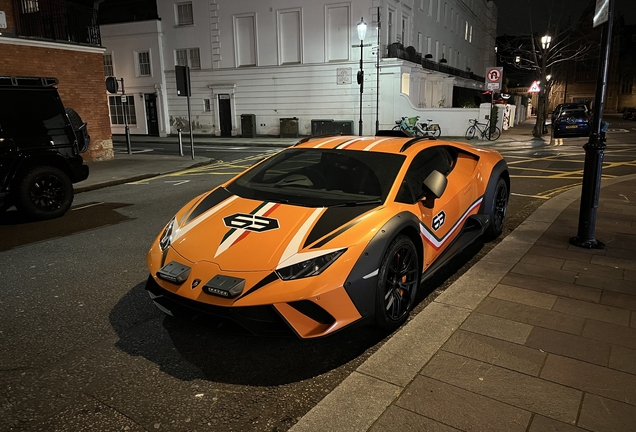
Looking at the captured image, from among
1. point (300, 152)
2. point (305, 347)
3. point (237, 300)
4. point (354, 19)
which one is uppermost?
point (354, 19)

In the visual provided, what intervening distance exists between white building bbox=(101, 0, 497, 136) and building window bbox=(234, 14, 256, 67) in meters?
0.06

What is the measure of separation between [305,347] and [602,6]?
4.93 metres

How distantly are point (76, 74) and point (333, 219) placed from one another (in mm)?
15288

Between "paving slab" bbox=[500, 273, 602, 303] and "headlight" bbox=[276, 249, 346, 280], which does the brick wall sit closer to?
"headlight" bbox=[276, 249, 346, 280]

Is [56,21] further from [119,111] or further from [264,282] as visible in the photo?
[119,111]

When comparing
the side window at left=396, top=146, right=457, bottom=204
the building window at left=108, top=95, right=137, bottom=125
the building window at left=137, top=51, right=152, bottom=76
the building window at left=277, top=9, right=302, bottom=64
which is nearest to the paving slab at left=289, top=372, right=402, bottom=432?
the side window at left=396, top=146, right=457, bottom=204

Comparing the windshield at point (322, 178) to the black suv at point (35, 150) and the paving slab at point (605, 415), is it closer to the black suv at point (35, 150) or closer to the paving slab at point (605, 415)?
the paving slab at point (605, 415)

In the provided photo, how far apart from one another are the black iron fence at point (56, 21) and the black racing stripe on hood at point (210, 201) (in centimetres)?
1371

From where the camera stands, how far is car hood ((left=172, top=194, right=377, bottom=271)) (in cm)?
315

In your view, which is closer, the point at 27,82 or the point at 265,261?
the point at 265,261

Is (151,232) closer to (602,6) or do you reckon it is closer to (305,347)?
(305,347)

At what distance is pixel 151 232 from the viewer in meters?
6.80

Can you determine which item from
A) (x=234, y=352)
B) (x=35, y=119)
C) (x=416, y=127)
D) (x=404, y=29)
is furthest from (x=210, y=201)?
(x=404, y=29)

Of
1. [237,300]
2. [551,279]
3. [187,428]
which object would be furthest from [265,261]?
[551,279]
